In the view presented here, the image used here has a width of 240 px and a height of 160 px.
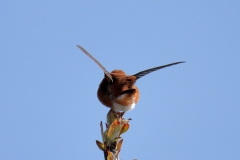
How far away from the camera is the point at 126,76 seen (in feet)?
17.5

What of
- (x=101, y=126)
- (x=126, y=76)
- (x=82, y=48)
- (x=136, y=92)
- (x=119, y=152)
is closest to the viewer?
(x=119, y=152)

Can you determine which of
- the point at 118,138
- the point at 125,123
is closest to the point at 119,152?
the point at 118,138

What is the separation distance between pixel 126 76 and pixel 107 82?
0.37 m

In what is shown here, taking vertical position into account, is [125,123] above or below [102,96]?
below

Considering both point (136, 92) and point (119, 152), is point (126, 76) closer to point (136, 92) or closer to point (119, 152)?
point (136, 92)

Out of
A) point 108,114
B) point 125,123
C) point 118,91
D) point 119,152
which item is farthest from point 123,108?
point 119,152

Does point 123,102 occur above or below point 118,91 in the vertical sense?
below

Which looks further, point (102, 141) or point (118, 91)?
point (118, 91)

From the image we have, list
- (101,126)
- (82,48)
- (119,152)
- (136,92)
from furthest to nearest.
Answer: (136,92) → (82,48) → (101,126) → (119,152)

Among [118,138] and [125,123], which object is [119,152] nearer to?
[118,138]

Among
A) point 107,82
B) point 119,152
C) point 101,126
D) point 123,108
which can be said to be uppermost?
point 107,82

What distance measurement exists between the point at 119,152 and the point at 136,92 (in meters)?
2.61

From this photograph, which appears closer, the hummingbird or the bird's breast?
the hummingbird

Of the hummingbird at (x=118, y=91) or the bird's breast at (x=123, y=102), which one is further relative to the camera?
the bird's breast at (x=123, y=102)
